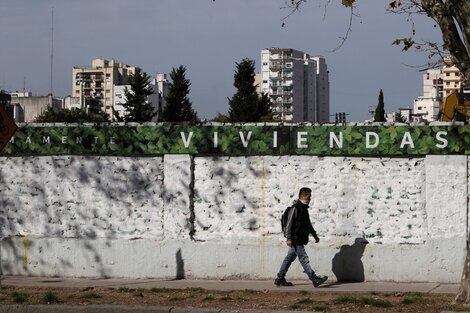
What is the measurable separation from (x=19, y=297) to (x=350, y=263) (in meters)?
5.53

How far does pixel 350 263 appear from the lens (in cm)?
1423

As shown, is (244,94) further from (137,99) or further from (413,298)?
(413,298)

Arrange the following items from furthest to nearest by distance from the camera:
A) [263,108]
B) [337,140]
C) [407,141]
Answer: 1. [263,108]
2. [337,140]
3. [407,141]

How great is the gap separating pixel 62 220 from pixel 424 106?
148 m

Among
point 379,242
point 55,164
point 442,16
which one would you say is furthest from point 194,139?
point 442,16

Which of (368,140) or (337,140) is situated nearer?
(368,140)

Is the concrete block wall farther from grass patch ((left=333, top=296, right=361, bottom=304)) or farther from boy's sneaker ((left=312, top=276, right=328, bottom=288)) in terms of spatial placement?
grass patch ((left=333, top=296, right=361, bottom=304))

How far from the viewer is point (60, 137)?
1547 cm

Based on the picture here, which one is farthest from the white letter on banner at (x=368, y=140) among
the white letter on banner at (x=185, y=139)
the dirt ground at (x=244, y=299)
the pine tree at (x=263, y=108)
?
the pine tree at (x=263, y=108)

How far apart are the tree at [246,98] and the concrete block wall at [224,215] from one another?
5604cm

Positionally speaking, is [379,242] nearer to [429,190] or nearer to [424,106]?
[429,190]

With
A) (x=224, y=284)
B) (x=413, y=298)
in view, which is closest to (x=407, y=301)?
(x=413, y=298)

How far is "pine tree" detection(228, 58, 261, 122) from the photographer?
7188cm

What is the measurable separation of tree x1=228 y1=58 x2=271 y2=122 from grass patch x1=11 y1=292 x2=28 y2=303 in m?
59.0
